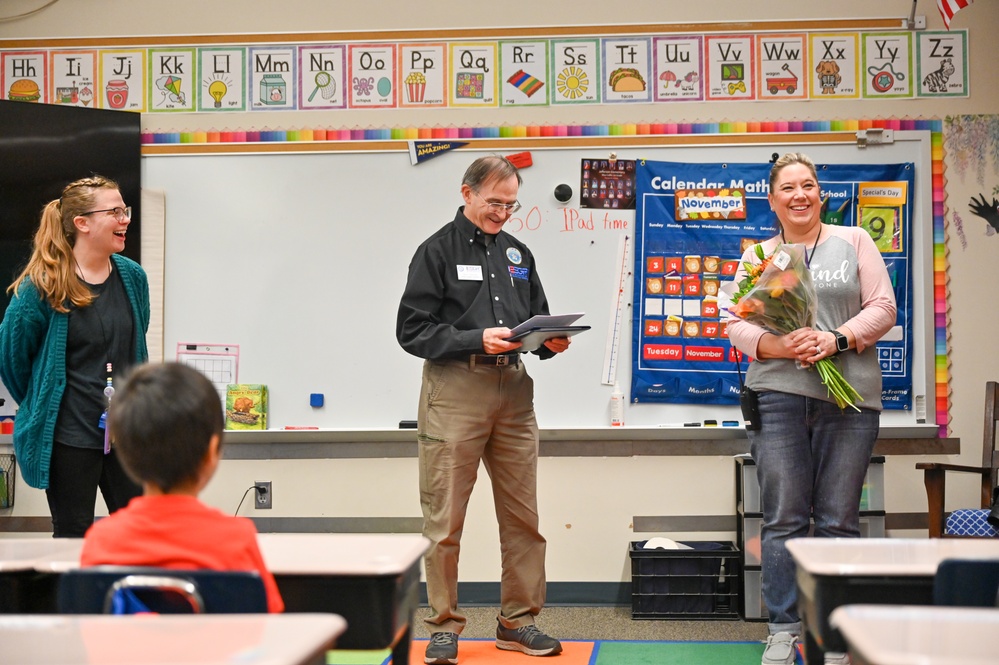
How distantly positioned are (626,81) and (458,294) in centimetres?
181

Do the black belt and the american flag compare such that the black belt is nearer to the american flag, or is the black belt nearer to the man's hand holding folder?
the man's hand holding folder

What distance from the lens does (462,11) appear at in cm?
474

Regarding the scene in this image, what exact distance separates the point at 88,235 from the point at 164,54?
6.96 ft

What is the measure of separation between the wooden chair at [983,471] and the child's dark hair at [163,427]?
3.22 m

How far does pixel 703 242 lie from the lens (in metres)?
4.59

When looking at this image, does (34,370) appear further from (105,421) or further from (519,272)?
(519,272)

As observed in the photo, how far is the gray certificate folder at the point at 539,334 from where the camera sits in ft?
10.2

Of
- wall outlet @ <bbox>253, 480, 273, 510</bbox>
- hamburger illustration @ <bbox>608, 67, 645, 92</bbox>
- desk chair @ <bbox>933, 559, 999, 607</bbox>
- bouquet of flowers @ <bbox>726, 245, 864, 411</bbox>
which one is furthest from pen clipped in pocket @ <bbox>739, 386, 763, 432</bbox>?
wall outlet @ <bbox>253, 480, 273, 510</bbox>

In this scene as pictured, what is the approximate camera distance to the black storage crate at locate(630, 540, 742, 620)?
4250 mm

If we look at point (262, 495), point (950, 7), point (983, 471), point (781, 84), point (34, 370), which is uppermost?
point (950, 7)

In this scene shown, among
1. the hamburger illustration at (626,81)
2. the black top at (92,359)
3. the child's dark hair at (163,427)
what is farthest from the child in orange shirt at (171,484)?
the hamburger illustration at (626,81)

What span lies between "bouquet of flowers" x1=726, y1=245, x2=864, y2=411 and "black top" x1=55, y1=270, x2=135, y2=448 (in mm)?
1926

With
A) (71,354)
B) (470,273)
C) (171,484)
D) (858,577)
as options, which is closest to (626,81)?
(470,273)

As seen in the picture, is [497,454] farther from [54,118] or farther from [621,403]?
[54,118]
